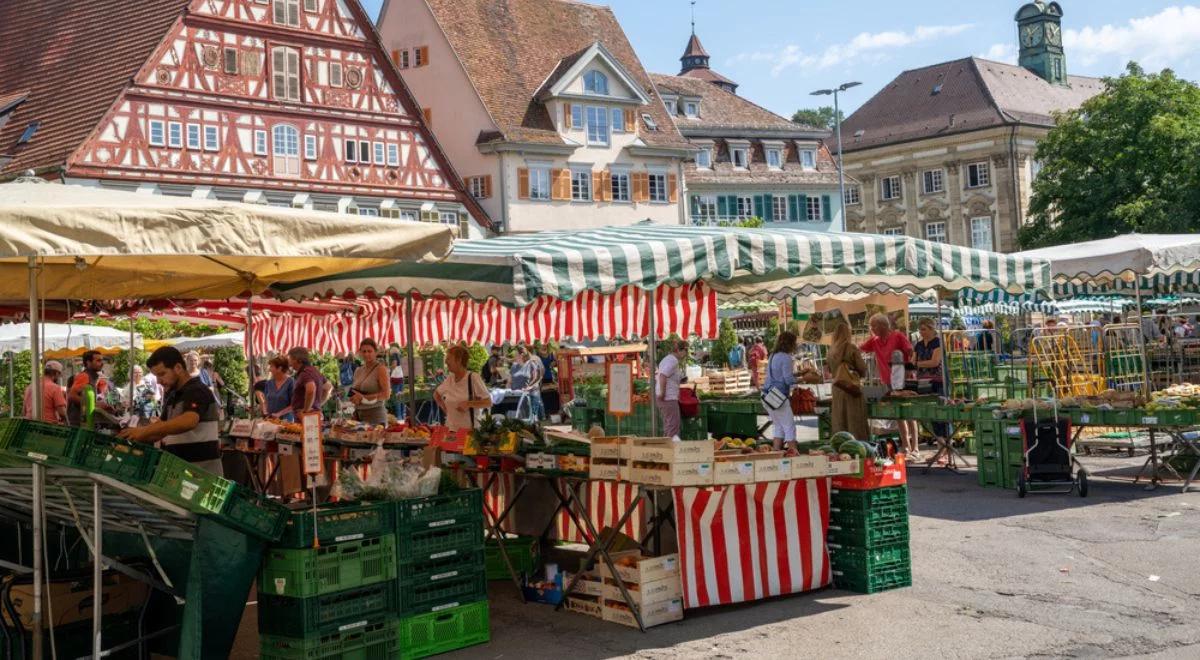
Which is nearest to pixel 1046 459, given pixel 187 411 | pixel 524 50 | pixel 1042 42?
pixel 187 411

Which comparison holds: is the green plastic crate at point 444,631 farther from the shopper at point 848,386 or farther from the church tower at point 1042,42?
the church tower at point 1042,42

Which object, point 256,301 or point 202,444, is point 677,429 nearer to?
point 256,301

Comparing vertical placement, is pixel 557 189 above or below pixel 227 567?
above

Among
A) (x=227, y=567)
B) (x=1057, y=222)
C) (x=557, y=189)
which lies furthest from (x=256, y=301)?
(x=1057, y=222)

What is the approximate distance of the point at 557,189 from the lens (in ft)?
166

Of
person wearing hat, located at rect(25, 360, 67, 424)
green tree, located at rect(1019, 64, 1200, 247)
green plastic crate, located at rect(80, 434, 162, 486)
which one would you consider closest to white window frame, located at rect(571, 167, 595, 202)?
green tree, located at rect(1019, 64, 1200, 247)

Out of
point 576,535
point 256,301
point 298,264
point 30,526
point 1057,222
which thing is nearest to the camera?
point 30,526

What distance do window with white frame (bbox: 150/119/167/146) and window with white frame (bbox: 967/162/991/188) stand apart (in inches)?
1861

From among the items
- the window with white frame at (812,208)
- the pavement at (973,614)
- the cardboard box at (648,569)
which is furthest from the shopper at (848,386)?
the window with white frame at (812,208)

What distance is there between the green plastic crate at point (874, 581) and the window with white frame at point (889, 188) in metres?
66.9

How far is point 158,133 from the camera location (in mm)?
36406

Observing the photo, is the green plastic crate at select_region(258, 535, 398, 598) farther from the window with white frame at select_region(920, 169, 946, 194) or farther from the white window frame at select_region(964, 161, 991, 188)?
the window with white frame at select_region(920, 169, 946, 194)

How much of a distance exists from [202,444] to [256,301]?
6.07 metres

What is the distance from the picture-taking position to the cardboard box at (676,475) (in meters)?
8.14
